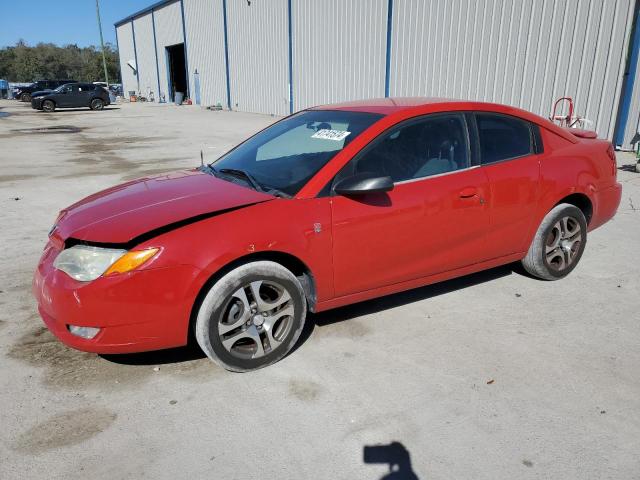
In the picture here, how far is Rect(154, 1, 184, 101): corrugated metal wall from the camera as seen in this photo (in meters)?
36.8

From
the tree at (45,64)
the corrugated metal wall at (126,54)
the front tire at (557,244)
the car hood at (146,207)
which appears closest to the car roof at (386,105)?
the car hood at (146,207)

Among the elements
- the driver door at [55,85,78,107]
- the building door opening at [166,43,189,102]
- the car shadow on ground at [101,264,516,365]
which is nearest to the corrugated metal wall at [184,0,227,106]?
the building door opening at [166,43,189,102]

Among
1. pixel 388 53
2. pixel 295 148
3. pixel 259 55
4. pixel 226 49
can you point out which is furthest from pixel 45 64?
pixel 295 148

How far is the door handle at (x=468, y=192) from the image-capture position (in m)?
3.55

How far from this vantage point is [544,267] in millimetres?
4273

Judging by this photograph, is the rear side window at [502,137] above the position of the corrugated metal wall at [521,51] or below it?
below

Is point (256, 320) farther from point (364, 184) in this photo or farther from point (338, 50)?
point (338, 50)

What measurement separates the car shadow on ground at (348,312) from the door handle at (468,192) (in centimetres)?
97

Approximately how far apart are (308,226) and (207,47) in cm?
3254

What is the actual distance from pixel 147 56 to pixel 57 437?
4880cm

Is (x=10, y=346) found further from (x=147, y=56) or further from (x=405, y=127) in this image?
(x=147, y=56)

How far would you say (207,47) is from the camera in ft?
106

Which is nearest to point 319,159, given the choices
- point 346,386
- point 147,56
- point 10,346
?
point 346,386

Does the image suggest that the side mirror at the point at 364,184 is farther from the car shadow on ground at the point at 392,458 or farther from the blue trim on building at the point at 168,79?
the blue trim on building at the point at 168,79
